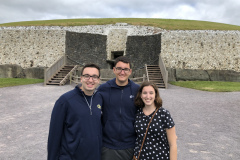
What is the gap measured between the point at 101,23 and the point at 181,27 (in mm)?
8712

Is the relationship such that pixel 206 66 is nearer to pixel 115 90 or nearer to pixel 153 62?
pixel 153 62

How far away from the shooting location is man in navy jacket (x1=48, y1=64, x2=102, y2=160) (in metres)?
2.14

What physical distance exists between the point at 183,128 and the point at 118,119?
174 inches

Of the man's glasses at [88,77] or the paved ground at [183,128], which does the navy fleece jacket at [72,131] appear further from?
the paved ground at [183,128]

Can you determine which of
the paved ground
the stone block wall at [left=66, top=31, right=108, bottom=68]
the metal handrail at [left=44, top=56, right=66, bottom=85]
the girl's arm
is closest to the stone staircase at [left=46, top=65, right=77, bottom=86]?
the metal handrail at [left=44, top=56, right=66, bottom=85]

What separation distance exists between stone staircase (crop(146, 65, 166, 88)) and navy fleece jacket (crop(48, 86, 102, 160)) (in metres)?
13.5

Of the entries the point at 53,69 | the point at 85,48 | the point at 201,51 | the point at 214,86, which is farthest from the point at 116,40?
the point at 214,86

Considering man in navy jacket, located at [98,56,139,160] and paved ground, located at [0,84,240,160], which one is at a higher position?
man in navy jacket, located at [98,56,139,160]

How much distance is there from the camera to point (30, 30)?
20.6m

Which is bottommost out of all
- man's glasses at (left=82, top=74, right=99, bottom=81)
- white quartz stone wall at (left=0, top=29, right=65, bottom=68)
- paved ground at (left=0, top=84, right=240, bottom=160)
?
paved ground at (left=0, top=84, right=240, bottom=160)

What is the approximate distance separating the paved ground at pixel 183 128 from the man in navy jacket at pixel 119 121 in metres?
2.41

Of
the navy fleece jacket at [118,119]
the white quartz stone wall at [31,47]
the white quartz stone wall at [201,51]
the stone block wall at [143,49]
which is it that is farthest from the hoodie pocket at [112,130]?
the white quartz stone wall at [31,47]

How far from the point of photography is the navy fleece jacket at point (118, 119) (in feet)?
7.83

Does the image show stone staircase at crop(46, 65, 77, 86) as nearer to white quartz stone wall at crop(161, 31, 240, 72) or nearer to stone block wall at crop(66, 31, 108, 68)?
stone block wall at crop(66, 31, 108, 68)
